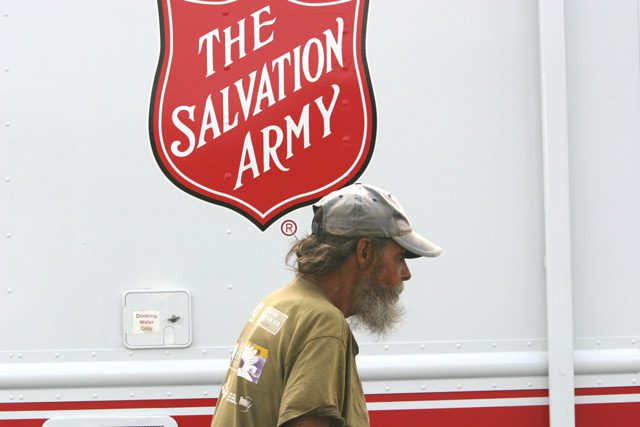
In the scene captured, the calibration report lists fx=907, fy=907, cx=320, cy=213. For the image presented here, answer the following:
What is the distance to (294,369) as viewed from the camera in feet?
5.45

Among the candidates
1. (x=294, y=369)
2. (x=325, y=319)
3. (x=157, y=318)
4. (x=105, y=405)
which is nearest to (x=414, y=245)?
(x=325, y=319)

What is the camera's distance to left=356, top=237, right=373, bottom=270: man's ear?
5.95 feet

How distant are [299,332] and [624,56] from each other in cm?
152

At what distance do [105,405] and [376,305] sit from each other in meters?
1.06

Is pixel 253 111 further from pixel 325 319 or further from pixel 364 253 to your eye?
pixel 325 319

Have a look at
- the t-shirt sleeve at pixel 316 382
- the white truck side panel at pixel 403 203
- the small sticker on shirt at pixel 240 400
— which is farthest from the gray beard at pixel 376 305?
the white truck side panel at pixel 403 203

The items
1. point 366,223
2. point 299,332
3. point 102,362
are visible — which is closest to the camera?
point 299,332

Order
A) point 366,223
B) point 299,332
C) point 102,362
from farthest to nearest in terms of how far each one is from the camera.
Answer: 1. point 102,362
2. point 366,223
3. point 299,332

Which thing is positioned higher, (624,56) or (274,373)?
(624,56)

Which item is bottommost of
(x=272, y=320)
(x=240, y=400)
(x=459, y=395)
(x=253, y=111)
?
(x=459, y=395)

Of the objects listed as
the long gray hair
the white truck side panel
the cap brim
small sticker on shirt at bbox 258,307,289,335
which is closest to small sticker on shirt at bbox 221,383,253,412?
small sticker on shirt at bbox 258,307,289,335

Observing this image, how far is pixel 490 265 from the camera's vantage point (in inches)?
103

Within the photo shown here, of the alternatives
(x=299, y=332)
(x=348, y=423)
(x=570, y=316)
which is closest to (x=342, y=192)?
(x=299, y=332)

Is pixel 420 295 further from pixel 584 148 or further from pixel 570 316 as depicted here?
pixel 584 148
